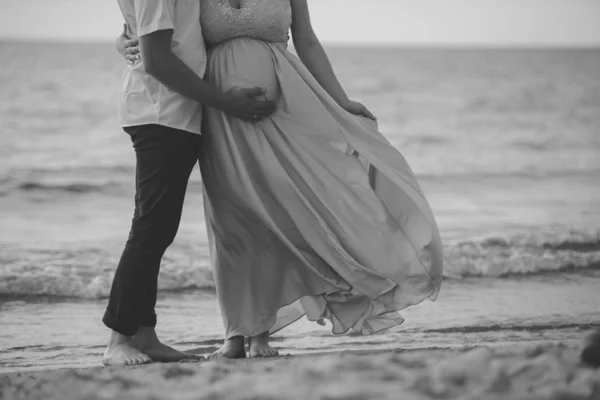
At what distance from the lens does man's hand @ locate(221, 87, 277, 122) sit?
294 centimetres

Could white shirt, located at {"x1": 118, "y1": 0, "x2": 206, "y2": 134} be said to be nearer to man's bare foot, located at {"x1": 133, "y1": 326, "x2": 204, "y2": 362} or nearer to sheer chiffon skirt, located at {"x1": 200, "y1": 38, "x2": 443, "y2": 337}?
sheer chiffon skirt, located at {"x1": 200, "y1": 38, "x2": 443, "y2": 337}

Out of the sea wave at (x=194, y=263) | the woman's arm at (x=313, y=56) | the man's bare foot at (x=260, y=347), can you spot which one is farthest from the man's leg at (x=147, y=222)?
the sea wave at (x=194, y=263)

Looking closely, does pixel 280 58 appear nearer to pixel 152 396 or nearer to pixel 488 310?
pixel 152 396

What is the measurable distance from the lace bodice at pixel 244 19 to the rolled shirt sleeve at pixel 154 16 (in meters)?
0.21

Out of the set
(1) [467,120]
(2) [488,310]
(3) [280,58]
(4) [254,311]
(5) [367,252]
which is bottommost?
(1) [467,120]

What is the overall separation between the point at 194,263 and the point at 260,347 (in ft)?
8.93

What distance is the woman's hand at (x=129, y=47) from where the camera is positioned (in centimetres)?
294

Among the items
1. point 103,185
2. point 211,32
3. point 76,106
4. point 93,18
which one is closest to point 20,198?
point 103,185

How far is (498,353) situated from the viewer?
244 cm

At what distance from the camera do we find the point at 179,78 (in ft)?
9.32

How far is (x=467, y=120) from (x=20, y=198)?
483 inches

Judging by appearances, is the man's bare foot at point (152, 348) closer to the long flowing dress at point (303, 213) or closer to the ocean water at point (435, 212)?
the long flowing dress at point (303, 213)

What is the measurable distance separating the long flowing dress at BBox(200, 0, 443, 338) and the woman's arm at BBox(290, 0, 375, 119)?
95 millimetres

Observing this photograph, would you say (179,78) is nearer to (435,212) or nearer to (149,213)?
(149,213)
